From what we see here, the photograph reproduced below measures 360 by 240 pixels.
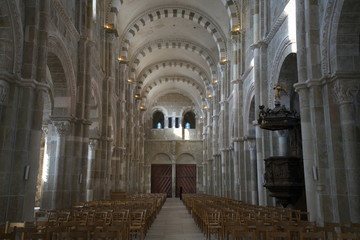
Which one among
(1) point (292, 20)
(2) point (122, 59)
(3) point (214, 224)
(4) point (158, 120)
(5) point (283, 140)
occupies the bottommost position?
(3) point (214, 224)

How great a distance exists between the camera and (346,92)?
29.8 ft

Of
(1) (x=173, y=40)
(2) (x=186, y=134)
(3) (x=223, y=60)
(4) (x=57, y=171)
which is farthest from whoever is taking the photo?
(2) (x=186, y=134)

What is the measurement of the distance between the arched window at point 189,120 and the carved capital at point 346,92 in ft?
129

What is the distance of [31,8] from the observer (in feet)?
34.7

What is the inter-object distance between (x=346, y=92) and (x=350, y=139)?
1271 millimetres

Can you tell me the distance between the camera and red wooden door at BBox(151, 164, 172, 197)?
4500cm

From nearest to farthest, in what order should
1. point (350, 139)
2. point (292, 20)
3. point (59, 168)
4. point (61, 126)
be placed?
point (350, 139) → point (292, 20) → point (59, 168) → point (61, 126)

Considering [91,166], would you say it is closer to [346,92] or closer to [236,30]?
[236,30]

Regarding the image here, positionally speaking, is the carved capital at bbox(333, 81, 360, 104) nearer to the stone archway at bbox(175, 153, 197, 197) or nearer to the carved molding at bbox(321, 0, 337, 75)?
the carved molding at bbox(321, 0, 337, 75)

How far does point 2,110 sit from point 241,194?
1491cm

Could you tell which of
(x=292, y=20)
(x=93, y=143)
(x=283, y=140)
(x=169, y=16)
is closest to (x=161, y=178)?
(x=169, y=16)

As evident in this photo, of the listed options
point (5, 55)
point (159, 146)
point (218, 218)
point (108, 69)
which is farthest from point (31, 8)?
point (159, 146)

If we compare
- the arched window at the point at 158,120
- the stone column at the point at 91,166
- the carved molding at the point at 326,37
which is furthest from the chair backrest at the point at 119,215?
the arched window at the point at 158,120

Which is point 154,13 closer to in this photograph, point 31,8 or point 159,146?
point 31,8
